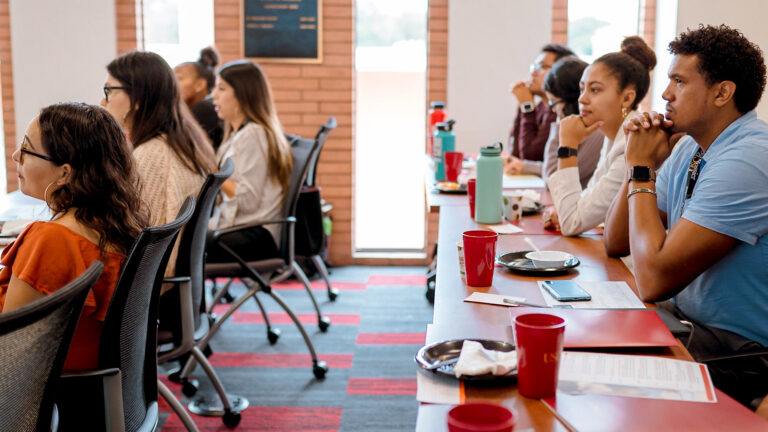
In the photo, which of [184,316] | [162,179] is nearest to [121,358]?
[184,316]

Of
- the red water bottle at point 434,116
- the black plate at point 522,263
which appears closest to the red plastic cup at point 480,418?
the black plate at point 522,263

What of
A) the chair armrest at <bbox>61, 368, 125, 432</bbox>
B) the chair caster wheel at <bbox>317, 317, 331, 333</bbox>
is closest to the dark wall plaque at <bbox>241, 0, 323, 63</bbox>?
the chair caster wheel at <bbox>317, 317, 331, 333</bbox>

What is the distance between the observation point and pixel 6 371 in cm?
100

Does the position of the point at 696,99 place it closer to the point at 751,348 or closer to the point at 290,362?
the point at 751,348

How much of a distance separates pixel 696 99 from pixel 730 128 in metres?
0.10

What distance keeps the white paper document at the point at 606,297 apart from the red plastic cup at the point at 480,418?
0.64m

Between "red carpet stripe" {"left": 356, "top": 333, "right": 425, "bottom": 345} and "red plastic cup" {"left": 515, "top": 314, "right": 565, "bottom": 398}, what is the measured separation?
250 cm

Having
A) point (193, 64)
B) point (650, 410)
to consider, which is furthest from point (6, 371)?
point (193, 64)

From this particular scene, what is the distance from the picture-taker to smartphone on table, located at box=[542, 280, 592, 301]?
5.16 feet

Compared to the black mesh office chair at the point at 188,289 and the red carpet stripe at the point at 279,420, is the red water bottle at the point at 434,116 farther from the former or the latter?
the black mesh office chair at the point at 188,289

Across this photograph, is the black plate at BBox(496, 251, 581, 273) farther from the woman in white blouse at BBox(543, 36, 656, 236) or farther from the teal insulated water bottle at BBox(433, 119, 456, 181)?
the teal insulated water bottle at BBox(433, 119, 456, 181)

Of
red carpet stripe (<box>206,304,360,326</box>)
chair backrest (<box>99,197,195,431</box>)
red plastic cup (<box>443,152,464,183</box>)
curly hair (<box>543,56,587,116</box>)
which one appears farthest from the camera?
red carpet stripe (<box>206,304,360,326</box>)

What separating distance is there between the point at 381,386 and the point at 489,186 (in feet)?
3.44

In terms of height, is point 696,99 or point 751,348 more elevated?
point 696,99
